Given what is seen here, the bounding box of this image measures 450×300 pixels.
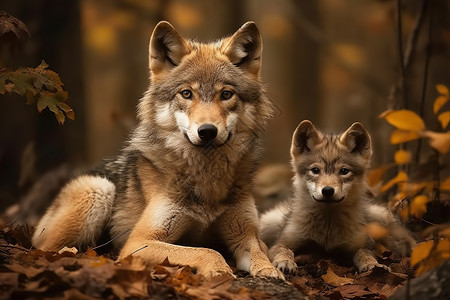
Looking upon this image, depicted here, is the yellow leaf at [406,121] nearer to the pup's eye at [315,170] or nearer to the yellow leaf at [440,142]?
the yellow leaf at [440,142]

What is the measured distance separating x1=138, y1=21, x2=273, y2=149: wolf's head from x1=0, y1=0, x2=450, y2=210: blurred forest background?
23.0 inches

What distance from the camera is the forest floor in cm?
333

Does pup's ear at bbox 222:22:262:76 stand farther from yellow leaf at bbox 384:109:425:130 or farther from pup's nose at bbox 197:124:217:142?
yellow leaf at bbox 384:109:425:130

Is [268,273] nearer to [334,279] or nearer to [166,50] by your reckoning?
[334,279]

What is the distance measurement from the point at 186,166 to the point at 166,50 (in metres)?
1.14

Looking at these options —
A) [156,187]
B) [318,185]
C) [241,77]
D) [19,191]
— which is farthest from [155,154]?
[19,191]

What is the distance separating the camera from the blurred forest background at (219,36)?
8258 mm

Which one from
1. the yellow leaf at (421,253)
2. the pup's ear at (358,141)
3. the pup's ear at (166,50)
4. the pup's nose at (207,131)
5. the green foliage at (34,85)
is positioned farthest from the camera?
the pup's ear at (358,141)

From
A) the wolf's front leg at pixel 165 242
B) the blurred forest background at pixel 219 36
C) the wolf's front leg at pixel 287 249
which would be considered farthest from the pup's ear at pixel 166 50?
the wolf's front leg at pixel 287 249

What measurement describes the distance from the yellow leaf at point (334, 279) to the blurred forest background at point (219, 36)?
1692mm

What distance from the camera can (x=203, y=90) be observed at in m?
4.89

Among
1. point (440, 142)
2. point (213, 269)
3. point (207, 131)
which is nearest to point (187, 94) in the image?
point (207, 131)

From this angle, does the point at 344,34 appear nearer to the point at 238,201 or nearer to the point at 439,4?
the point at 439,4

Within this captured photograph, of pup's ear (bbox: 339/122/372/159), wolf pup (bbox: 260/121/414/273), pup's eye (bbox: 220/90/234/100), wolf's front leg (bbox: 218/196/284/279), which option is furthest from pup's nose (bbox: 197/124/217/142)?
pup's ear (bbox: 339/122/372/159)
